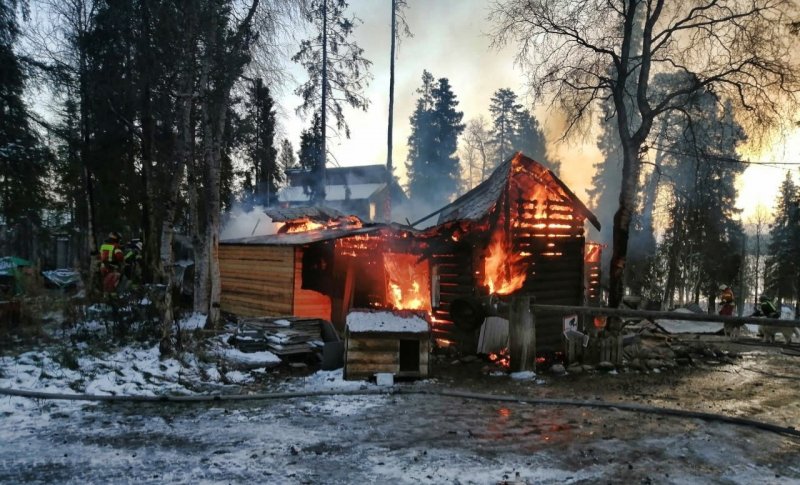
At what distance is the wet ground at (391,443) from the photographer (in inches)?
199

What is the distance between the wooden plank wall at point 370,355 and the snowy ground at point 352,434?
28cm

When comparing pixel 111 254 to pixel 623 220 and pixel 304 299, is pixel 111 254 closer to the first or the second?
pixel 304 299

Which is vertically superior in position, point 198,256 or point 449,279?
point 198,256

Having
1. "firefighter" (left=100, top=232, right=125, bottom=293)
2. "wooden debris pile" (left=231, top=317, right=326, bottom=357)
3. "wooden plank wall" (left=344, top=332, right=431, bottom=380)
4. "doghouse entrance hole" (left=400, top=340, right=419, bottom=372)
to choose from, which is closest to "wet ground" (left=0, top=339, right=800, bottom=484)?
"wooden plank wall" (left=344, top=332, right=431, bottom=380)

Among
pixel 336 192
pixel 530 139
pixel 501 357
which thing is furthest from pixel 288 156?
pixel 501 357

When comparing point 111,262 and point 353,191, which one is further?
point 353,191

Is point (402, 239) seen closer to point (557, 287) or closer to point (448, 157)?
point (557, 287)

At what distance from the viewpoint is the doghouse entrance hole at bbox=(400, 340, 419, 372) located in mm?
9852

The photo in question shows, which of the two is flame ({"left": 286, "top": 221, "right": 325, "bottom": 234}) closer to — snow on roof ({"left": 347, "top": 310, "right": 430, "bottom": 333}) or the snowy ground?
snow on roof ({"left": 347, "top": 310, "right": 430, "bottom": 333})

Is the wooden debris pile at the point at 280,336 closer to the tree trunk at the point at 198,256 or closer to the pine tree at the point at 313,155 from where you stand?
the tree trunk at the point at 198,256

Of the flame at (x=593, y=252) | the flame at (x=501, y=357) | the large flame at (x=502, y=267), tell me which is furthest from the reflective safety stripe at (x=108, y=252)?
the flame at (x=593, y=252)

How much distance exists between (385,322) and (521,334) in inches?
124

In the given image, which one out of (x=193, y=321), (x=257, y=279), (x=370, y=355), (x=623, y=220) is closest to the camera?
(x=370, y=355)

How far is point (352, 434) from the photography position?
20.8 feet
